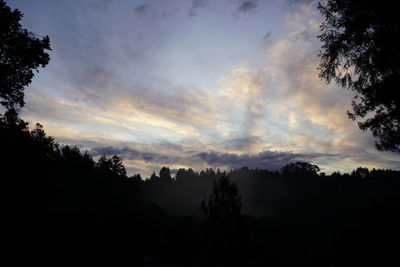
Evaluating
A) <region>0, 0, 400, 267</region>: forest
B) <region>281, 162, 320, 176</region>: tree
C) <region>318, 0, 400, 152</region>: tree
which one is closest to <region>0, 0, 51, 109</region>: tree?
<region>0, 0, 400, 267</region>: forest

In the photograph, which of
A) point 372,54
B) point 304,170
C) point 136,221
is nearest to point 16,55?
point 372,54

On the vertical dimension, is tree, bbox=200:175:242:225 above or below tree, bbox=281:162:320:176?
below

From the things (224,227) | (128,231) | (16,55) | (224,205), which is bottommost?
(128,231)

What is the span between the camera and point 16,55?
11.2 m

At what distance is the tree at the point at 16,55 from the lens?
10.8 m

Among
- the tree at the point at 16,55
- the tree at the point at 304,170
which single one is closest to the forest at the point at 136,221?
the tree at the point at 16,55

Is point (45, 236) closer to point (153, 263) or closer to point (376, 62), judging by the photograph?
point (153, 263)

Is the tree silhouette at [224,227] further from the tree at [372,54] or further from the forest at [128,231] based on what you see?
the tree at [372,54]

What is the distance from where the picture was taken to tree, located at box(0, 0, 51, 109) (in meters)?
10.8

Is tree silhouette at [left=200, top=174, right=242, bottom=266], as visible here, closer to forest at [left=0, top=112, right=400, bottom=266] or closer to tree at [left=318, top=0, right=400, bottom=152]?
forest at [left=0, top=112, right=400, bottom=266]

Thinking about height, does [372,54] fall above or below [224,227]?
above

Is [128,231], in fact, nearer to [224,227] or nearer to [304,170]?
[224,227]

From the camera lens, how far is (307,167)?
193125 millimetres

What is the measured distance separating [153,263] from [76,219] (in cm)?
2618
